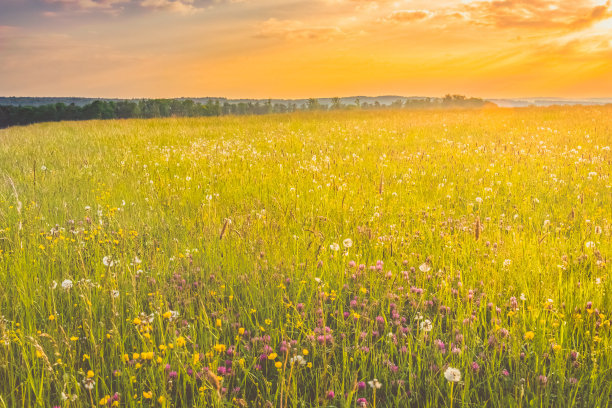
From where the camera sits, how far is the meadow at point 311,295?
2.12 m

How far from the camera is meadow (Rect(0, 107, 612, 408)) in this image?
2121 mm

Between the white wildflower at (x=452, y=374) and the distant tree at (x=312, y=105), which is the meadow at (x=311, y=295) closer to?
the white wildflower at (x=452, y=374)

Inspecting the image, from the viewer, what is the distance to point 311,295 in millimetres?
2775

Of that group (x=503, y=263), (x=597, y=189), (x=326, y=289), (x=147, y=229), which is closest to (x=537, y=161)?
(x=597, y=189)

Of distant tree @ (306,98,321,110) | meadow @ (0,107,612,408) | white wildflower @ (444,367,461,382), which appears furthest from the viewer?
distant tree @ (306,98,321,110)

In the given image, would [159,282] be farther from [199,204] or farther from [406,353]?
[199,204]

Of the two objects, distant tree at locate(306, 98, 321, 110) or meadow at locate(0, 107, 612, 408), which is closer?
meadow at locate(0, 107, 612, 408)

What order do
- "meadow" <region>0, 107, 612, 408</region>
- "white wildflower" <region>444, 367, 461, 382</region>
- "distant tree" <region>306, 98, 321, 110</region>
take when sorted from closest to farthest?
"white wildflower" <region>444, 367, 461, 382</region>
"meadow" <region>0, 107, 612, 408</region>
"distant tree" <region>306, 98, 321, 110</region>

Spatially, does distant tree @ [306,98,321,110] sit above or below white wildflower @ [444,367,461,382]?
above

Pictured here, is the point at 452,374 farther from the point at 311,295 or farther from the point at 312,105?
the point at 312,105

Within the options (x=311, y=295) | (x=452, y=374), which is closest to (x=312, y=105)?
(x=311, y=295)

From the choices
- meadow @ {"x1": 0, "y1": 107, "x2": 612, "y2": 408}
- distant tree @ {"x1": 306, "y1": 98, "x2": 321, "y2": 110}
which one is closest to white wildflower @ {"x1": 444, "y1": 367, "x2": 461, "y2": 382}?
meadow @ {"x1": 0, "y1": 107, "x2": 612, "y2": 408}

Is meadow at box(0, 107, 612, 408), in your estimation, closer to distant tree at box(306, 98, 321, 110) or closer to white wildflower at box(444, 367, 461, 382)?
white wildflower at box(444, 367, 461, 382)

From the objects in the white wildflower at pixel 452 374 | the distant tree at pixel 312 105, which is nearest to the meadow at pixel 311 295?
the white wildflower at pixel 452 374
